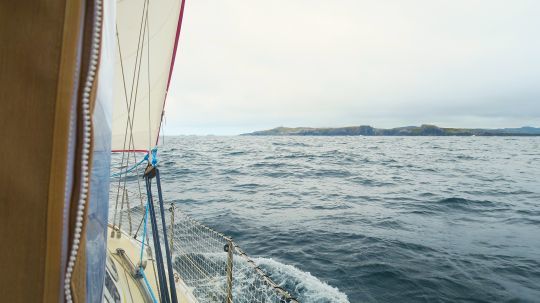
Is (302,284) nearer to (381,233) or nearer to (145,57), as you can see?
(381,233)

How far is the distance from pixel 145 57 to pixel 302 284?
5.12 meters

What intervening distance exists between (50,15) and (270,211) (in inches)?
496

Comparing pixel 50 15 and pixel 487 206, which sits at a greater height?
pixel 50 15

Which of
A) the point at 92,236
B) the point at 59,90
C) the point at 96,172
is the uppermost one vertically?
the point at 59,90

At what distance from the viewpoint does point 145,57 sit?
4027mm

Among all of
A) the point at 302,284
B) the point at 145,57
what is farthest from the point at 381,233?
the point at 145,57

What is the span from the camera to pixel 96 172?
0.84 m

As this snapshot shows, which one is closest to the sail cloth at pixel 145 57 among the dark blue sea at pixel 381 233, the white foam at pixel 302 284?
the white foam at pixel 302 284

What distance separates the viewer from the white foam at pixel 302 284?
19.8ft

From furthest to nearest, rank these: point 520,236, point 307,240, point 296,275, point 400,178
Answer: point 400,178
point 520,236
point 307,240
point 296,275

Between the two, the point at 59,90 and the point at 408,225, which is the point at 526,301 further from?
the point at 59,90

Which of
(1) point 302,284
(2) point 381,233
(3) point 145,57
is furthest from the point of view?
(2) point 381,233

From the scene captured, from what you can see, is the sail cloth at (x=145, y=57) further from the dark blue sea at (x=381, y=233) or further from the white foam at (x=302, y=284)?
the dark blue sea at (x=381, y=233)

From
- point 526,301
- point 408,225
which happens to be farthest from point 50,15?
point 408,225
